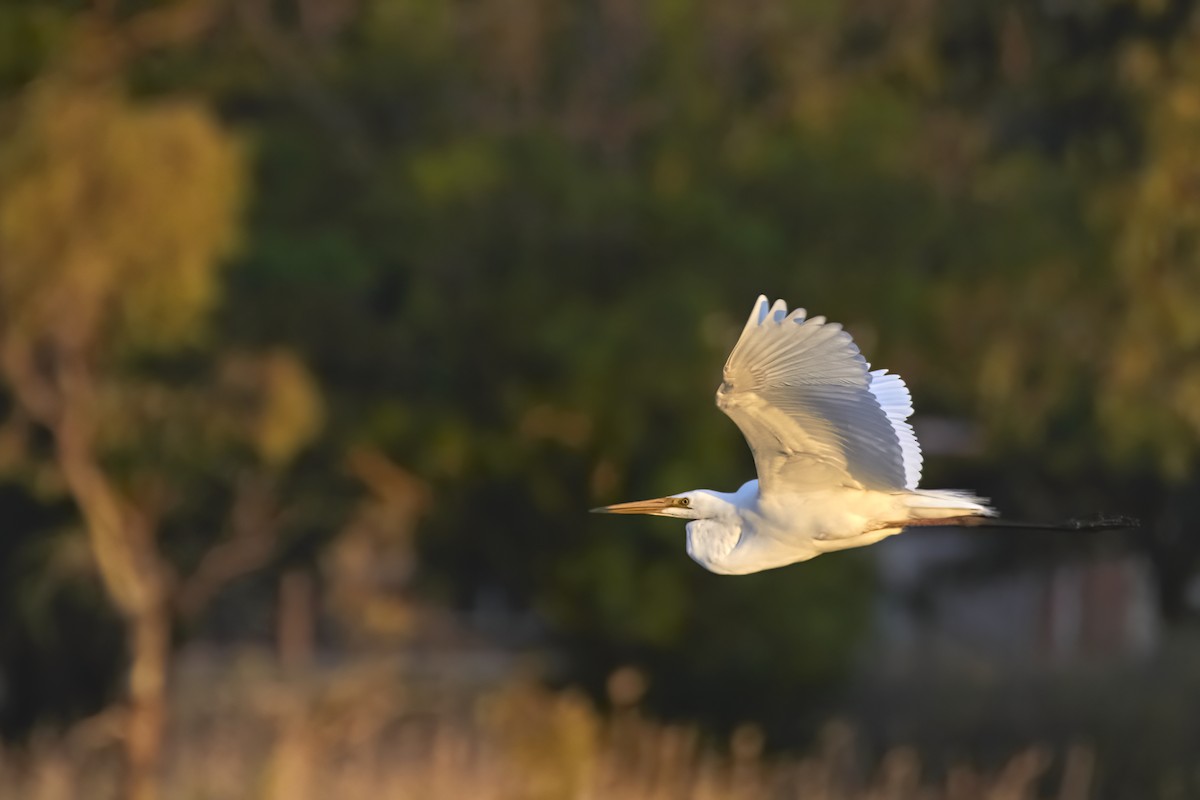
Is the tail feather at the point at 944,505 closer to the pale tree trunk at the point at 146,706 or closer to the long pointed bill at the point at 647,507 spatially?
the long pointed bill at the point at 647,507

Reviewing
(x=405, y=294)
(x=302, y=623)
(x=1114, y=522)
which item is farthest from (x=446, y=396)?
Answer: (x=302, y=623)

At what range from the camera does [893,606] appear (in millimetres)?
14391

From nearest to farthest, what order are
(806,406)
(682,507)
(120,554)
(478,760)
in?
(806,406) < (682,507) < (478,760) < (120,554)

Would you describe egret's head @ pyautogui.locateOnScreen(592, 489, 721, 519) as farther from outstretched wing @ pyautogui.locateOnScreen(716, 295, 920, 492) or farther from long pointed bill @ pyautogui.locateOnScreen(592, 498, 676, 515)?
outstretched wing @ pyautogui.locateOnScreen(716, 295, 920, 492)

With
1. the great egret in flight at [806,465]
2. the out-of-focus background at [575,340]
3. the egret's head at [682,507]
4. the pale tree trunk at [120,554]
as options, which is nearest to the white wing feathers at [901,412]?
the great egret in flight at [806,465]

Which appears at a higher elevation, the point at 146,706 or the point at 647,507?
the point at 647,507

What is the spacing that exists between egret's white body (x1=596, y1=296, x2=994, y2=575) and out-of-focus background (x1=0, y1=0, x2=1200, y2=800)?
3.78 meters

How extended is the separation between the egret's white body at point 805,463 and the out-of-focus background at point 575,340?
149 inches

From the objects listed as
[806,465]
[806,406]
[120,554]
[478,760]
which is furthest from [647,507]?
[120,554]

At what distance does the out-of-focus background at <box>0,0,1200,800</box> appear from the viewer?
8492mm

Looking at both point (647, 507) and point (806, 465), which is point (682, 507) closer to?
point (647, 507)

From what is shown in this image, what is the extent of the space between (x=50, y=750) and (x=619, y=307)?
11.3 feet

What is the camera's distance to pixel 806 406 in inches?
144

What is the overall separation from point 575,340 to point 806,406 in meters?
6.32
